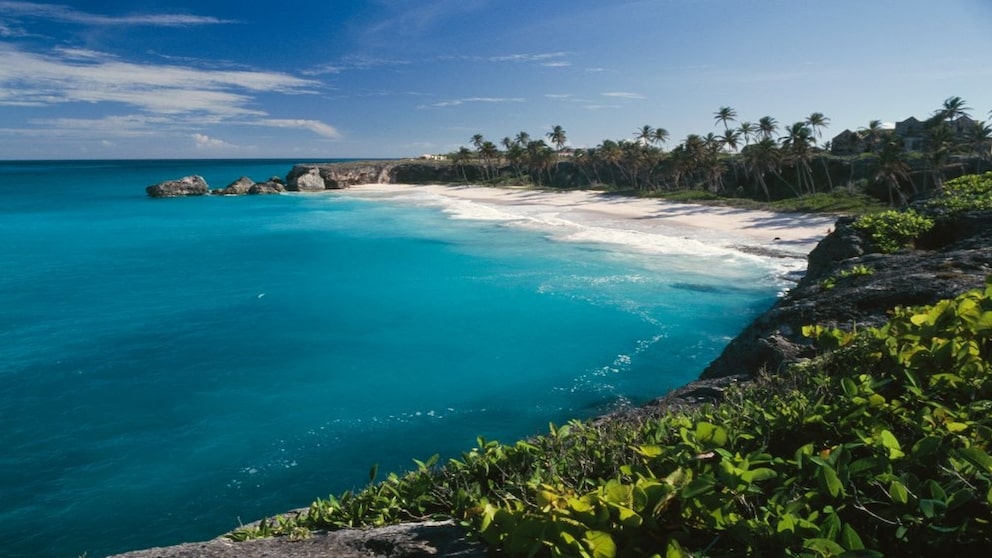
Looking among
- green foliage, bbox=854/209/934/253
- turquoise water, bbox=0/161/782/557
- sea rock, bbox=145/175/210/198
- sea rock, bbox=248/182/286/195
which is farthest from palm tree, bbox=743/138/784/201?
sea rock, bbox=145/175/210/198

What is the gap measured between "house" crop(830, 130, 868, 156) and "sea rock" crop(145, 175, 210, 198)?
10644 centimetres

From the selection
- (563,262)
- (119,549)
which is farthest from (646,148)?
(119,549)

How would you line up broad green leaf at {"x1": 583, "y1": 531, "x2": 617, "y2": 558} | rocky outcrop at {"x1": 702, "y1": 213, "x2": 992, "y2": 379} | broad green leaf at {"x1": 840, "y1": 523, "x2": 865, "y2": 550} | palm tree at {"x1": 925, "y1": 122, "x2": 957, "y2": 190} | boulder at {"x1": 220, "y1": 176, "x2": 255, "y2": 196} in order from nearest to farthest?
broad green leaf at {"x1": 840, "y1": 523, "x2": 865, "y2": 550} < broad green leaf at {"x1": 583, "y1": 531, "x2": 617, "y2": 558} < rocky outcrop at {"x1": 702, "y1": 213, "x2": 992, "y2": 379} < palm tree at {"x1": 925, "y1": 122, "x2": 957, "y2": 190} < boulder at {"x1": 220, "y1": 176, "x2": 255, "y2": 196}

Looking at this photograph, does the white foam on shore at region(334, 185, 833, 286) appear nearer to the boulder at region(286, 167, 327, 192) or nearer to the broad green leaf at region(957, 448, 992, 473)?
the broad green leaf at region(957, 448, 992, 473)

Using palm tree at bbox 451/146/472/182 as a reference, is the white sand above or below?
below

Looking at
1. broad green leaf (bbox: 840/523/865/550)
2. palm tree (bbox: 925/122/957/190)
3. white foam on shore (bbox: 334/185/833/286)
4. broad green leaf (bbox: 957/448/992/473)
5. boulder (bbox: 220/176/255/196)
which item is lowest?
white foam on shore (bbox: 334/185/833/286)

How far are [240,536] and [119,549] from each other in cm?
720

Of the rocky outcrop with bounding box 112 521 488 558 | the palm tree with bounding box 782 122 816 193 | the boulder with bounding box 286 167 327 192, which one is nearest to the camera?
the rocky outcrop with bounding box 112 521 488 558

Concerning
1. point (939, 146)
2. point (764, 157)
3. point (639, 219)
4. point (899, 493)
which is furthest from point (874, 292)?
point (764, 157)

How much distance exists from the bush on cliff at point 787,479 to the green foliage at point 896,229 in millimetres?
9105

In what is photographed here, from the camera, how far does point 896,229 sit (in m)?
11.9

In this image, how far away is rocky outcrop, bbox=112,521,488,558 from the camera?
3365 mm

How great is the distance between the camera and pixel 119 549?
9.23 meters

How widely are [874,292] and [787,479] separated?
24.4 ft
